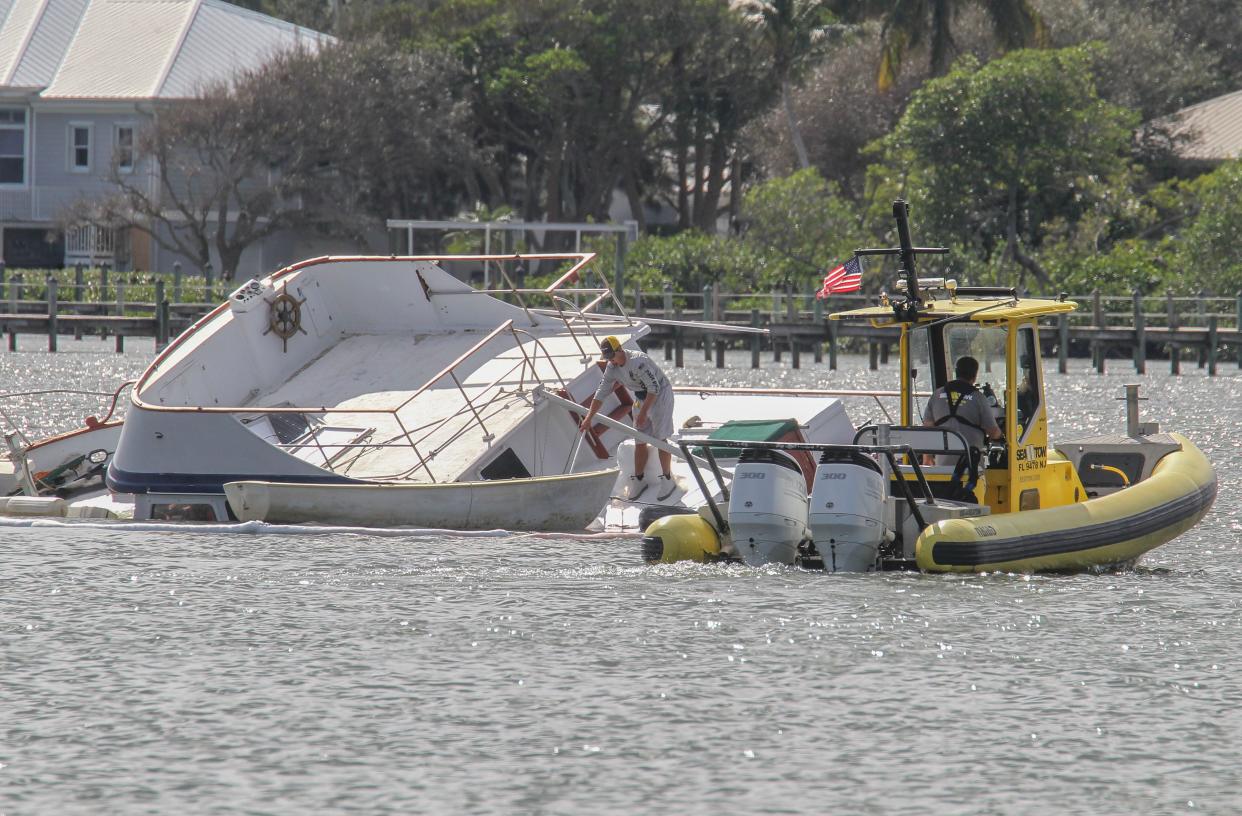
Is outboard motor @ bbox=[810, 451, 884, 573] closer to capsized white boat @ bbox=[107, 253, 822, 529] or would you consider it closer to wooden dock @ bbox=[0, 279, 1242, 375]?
capsized white boat @ bbox=[107, 253, 822, 529]

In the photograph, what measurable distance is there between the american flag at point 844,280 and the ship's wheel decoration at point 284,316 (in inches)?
273

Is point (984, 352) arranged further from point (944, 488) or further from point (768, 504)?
point (768, 504)

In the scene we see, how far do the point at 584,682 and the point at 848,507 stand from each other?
2934 mm

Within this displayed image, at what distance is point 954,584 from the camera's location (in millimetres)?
14852

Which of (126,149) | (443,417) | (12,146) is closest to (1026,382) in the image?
(443,417)

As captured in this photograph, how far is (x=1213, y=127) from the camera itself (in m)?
61.7

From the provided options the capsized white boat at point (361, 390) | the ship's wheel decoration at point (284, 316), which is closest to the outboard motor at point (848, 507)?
the capsized white boat at point (361, 390)

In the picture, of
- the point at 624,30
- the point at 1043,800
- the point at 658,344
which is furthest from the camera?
the point at 624,30

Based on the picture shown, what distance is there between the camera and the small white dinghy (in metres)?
17.5

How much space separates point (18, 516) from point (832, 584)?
8.64 meters

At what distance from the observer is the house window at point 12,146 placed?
59406 mm

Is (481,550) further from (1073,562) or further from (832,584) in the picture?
(1073,562)

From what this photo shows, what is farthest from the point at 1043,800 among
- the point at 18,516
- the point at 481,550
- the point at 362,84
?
the point at 362,84

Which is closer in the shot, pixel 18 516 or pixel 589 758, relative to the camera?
pixel 589 758
